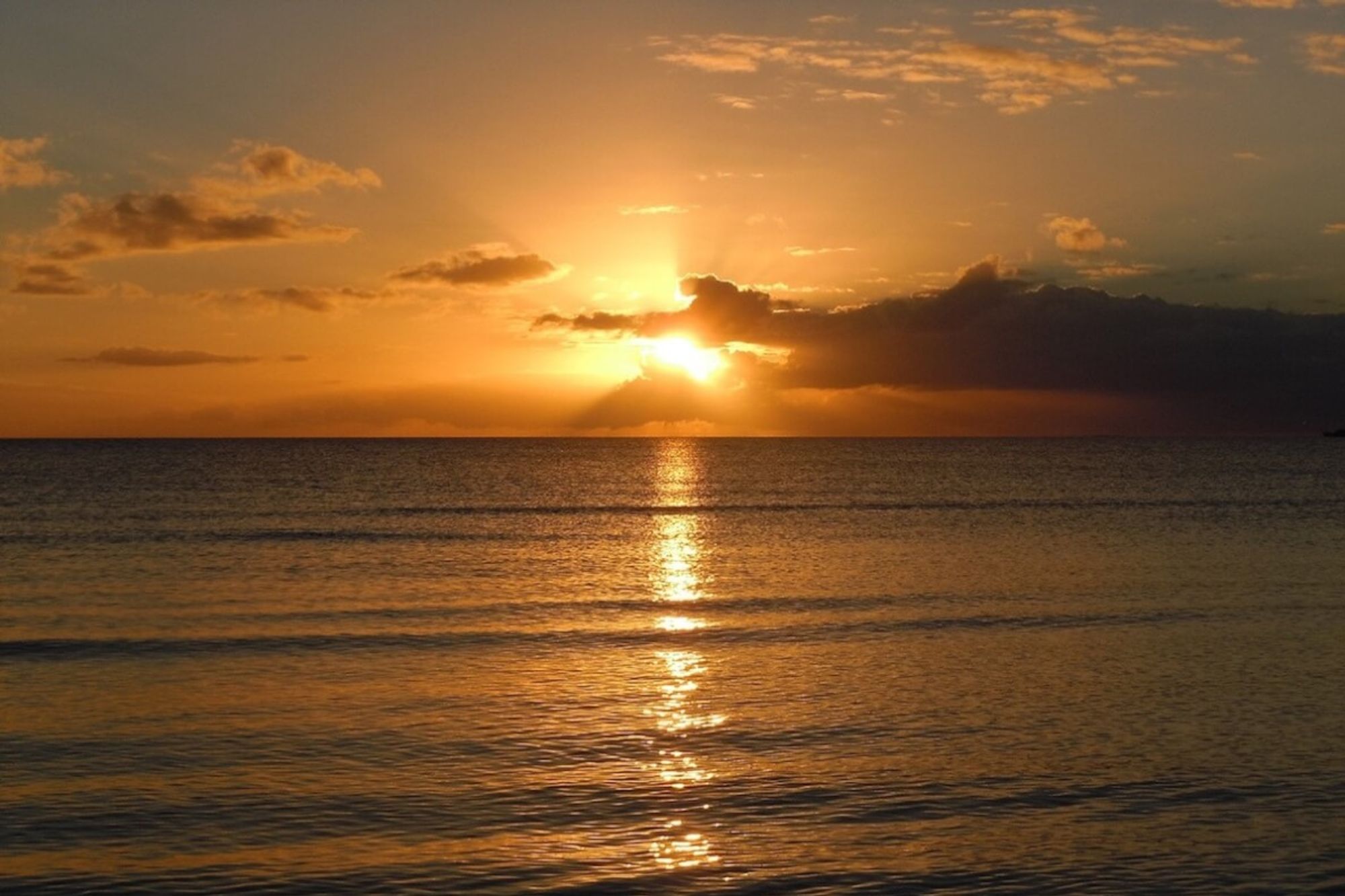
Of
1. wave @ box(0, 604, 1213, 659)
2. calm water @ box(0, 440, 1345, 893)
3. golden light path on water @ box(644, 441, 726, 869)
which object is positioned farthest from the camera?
wave @ box(0, 604, 1213, 659)

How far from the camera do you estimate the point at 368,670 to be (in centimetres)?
2839

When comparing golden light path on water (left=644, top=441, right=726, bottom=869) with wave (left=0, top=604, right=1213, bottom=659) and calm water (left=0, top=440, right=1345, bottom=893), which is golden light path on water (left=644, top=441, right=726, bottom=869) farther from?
wave (left=0, top=604, right=1213, bottom=659)

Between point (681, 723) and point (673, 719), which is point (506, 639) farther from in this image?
point (681, 723)

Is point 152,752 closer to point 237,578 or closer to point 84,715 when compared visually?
point 84,715

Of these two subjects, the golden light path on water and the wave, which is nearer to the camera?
the golden light path on water

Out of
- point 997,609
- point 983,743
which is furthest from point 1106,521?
point 983,743

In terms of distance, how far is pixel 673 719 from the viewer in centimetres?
2358

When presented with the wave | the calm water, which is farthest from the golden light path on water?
the wave

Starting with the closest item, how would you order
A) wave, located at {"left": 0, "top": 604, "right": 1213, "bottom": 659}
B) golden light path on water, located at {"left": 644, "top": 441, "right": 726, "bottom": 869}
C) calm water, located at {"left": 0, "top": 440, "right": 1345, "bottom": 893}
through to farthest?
calm water, located at {"left": 0, "top": 440, "right": 1345, "bottom": 893}
golden light path on water, located at {"left": 644, "top": 441, "right": 726, "bottom": 869}
wave, located at {"left": 0, "top": 604, "right": 1213, "bottom": 659}

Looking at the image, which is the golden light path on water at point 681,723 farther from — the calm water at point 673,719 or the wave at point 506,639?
the wave at point 506,639

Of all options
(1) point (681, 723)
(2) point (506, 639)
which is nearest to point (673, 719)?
(1) point (681, 723)

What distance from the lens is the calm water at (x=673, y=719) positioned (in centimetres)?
1609

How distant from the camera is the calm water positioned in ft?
52.8

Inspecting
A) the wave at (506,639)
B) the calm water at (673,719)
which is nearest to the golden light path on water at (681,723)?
the calm water at (673,719)
